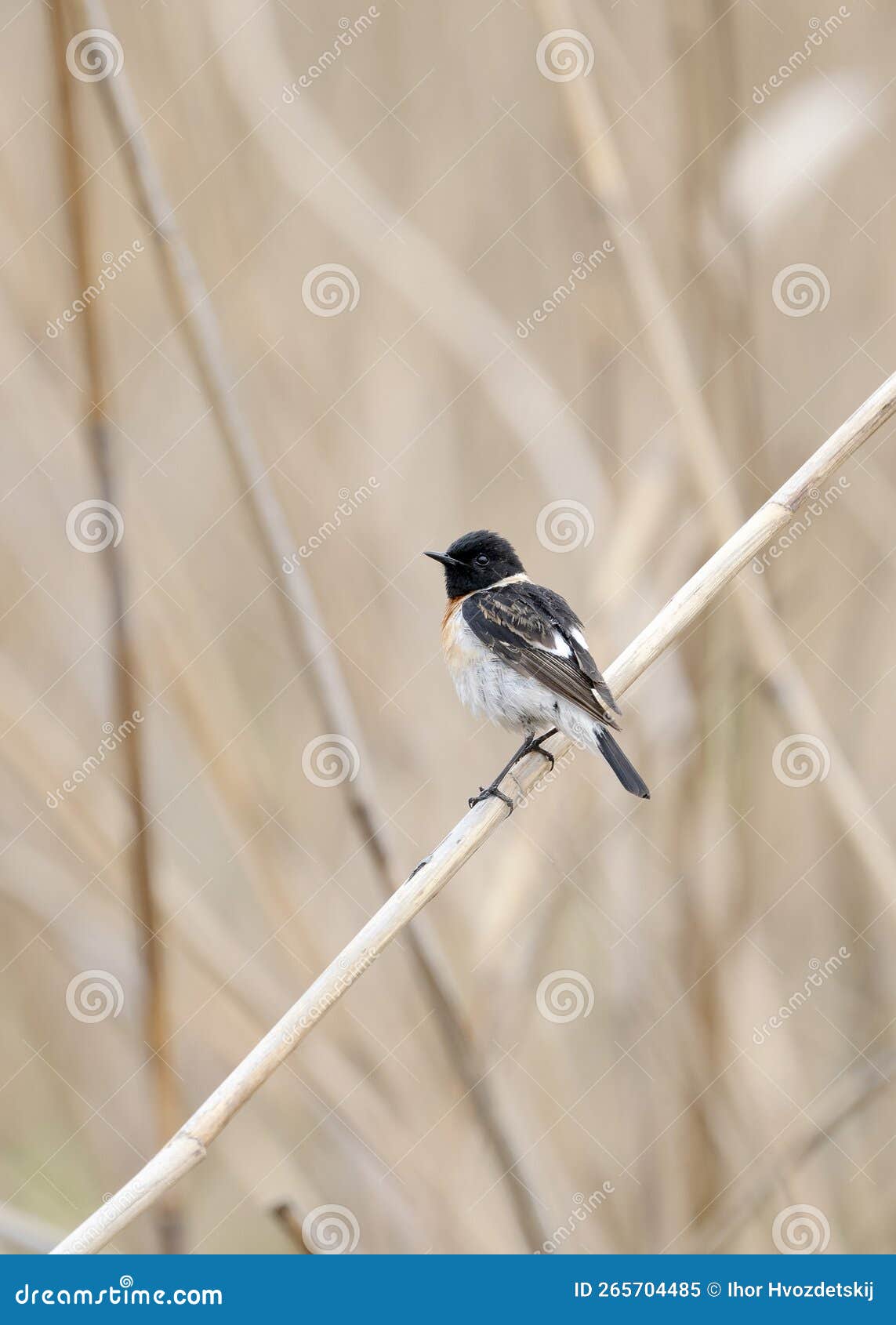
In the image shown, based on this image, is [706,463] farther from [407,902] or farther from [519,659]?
[407,902]

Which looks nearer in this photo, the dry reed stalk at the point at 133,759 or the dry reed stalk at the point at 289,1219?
the dry reed stalk at the point at 289,1219

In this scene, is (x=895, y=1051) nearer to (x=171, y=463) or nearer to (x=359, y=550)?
(x=359, y=550)

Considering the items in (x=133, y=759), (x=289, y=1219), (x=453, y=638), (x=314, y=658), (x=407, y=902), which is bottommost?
(x=289, y=1219)

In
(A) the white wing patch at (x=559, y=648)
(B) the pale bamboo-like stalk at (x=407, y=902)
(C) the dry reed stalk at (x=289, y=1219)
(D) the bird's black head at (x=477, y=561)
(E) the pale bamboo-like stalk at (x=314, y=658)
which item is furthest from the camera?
(D) the bird's black head at (x=477, y=561)

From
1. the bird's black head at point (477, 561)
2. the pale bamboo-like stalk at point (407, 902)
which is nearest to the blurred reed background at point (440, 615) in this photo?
the bird's black head at point (477, 561)

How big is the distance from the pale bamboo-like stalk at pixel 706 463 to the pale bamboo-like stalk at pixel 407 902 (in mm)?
518

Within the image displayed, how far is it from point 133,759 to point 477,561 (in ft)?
4.69

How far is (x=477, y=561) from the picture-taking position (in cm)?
362

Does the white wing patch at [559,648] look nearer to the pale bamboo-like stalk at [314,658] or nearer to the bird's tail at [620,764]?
the bird's tail at [620,764]

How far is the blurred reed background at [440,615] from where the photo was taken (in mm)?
2926

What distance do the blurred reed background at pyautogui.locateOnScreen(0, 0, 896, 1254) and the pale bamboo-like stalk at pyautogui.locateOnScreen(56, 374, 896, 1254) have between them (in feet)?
1.62

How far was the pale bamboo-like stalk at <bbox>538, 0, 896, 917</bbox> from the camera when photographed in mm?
2959

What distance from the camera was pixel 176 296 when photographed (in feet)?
8.59

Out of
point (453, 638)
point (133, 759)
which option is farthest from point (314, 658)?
point (453, 638)
